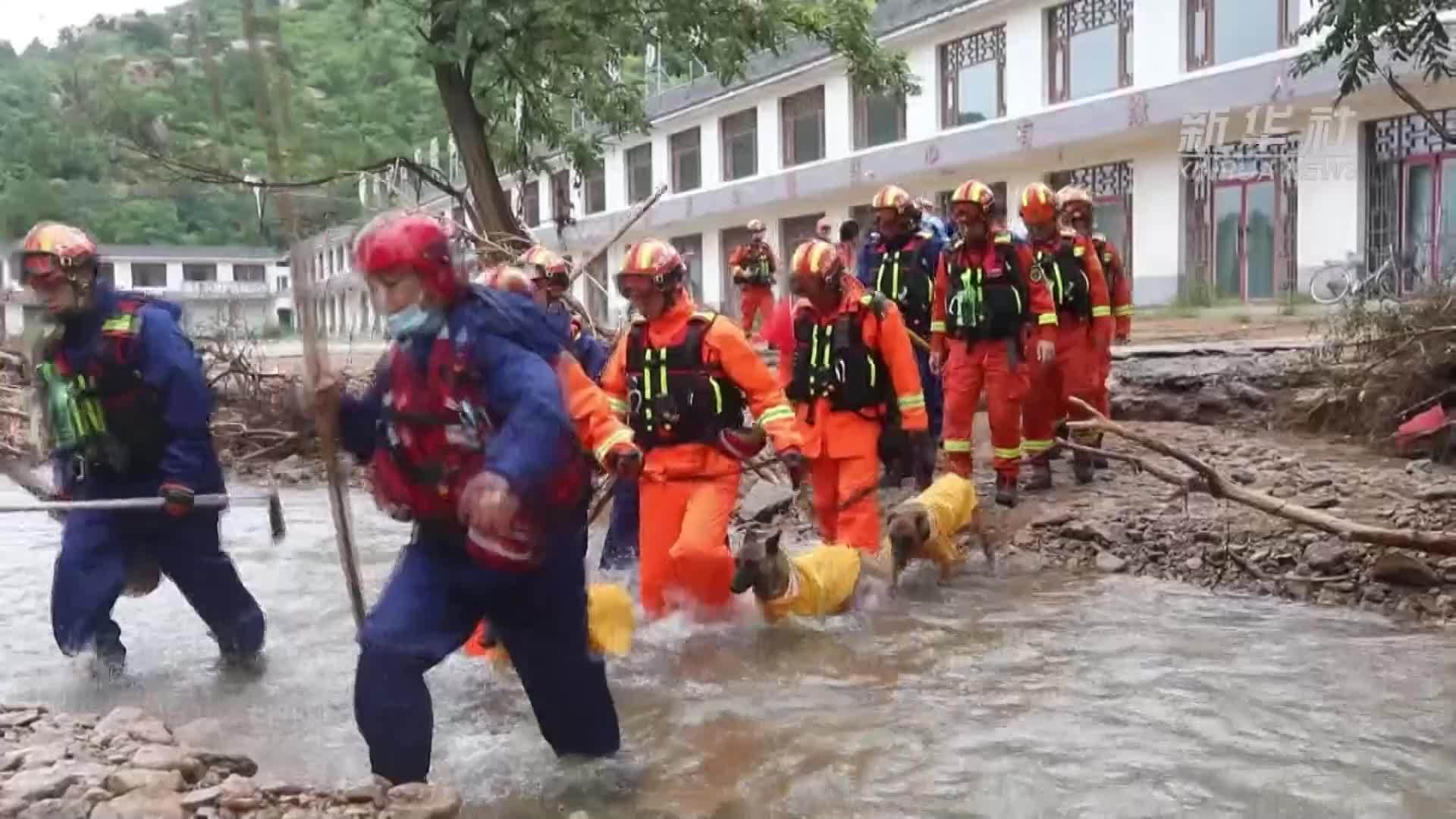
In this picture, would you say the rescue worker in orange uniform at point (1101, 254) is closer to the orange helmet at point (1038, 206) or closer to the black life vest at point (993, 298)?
the orange helmet at point (1038, 206)

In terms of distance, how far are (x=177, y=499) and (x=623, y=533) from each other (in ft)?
9.07

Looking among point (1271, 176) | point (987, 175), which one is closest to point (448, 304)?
point (1271, 176)

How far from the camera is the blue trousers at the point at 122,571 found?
5770 mm

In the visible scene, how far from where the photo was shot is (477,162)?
44.5ft

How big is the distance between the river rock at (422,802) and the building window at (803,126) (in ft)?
97.4

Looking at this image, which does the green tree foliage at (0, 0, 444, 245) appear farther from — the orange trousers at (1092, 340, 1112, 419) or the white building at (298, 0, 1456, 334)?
the white building at (298, 0, 1456, 334)

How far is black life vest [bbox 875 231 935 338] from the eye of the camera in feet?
31.2

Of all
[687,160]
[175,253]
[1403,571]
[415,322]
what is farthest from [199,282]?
[687,160]

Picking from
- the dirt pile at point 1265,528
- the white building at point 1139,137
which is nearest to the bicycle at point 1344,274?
the white building at point 1139,137

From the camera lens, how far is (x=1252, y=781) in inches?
173

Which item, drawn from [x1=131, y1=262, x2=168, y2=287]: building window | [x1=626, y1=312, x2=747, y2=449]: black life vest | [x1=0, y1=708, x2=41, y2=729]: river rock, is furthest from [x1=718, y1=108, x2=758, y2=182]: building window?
[x1=0, y1=708, x2=41, y2=729]: river rock

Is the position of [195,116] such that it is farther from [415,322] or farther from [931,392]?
[931,392]

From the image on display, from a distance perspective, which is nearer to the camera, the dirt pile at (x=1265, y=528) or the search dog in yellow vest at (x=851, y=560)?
the search dog in yellow vest at (x=851, y=560)

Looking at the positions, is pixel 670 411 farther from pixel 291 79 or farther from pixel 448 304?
pixel 291 79
